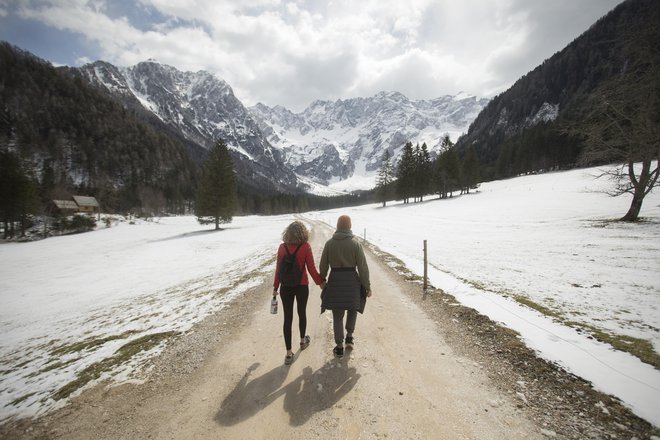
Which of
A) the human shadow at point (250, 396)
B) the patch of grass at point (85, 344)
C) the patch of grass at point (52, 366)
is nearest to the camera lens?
the human shadow at point (250, 396)

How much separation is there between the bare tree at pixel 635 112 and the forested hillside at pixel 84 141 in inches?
4182

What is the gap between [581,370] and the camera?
4.44 metres

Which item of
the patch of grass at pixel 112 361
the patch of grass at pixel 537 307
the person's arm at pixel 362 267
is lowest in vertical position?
the patch of grass at pixel 112 361

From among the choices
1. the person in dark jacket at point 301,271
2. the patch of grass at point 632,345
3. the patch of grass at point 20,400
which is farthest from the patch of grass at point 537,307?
the patch of grass at point 20,400

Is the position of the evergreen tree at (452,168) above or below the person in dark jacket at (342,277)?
above

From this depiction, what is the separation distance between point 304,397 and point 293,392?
9.6 inches

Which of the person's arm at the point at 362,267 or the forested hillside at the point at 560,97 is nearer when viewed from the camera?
the person's arm at the point at 362,267

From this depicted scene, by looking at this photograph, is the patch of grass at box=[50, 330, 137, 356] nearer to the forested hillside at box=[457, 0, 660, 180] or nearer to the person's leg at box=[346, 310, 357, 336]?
the person's leg at box=[346, 310, 357, 336]

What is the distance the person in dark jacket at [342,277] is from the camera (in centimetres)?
512

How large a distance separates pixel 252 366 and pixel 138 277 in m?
14.5

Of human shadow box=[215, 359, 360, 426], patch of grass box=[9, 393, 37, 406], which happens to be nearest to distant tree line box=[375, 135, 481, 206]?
human shadow box=[215, 359, 360, 426]

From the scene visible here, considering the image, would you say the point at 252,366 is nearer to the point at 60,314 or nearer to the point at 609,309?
the point at 609,309

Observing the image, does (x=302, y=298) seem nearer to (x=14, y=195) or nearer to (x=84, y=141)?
(x=14, y=195)

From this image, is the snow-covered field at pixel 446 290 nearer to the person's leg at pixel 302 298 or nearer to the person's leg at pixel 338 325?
the person's leg at pixel 302 298
